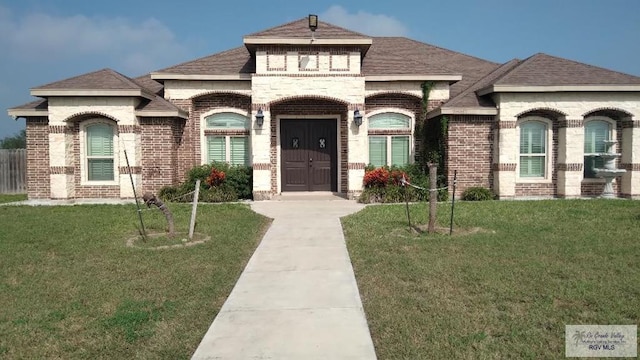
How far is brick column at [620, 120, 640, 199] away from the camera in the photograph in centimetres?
1398

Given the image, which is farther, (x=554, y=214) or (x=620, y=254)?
(x=554, y=214)

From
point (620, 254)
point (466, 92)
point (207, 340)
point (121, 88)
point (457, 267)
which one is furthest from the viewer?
point (466, 92)

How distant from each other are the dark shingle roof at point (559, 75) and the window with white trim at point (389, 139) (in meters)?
3.28

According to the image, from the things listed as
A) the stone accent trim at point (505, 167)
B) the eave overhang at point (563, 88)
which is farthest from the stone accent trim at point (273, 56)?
the stone accent trim at point (505, 167)

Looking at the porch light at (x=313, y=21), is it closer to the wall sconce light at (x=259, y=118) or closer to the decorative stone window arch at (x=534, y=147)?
the wall sconce light at (x=259, y=118)

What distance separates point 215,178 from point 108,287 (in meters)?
8.68

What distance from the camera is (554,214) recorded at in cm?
1031

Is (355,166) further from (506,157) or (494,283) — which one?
(494,283)

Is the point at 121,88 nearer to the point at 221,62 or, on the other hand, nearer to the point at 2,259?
the point at 221,62

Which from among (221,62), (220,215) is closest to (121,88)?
(221,62)

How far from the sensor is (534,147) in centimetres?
1446

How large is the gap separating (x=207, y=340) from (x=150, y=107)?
11.5 m

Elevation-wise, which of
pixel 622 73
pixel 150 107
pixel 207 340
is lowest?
pixel 207 340

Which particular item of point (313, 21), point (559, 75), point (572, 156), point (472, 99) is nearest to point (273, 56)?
point (313, 21)
